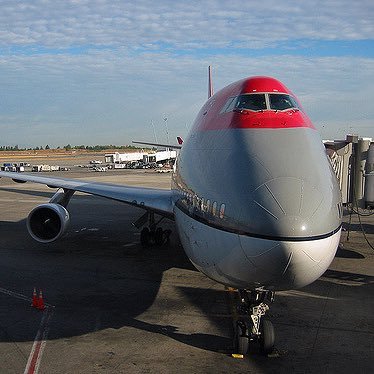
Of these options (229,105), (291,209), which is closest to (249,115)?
(229,105)

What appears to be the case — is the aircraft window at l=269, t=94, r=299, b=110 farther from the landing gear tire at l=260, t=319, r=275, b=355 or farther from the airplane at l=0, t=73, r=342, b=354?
the landing gear tire at l=260, t=319, r=275, b=355

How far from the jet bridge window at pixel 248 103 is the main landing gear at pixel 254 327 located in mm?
3557

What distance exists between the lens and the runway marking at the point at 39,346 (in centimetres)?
880

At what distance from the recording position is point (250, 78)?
1068 centimetres

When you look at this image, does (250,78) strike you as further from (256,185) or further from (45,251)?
(45,251)

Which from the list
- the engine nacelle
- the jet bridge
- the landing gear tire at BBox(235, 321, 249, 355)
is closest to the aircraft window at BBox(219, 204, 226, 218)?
the landing gear tire at BBox(235, 321, 249, 355)

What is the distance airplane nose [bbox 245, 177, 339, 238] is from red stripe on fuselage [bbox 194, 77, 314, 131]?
6.23 ft

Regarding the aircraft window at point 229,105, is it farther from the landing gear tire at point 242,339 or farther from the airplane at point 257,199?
the landing gear tire at point 242,339

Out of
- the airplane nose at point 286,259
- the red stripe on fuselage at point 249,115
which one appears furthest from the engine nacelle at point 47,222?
the airplane nose at point 286,259

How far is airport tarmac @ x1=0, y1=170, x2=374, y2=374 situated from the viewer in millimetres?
9016

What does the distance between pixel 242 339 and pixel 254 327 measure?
0.33m

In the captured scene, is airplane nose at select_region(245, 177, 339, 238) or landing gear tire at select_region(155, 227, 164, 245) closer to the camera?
airplane nose at select_region(245, 177, 339, 238)

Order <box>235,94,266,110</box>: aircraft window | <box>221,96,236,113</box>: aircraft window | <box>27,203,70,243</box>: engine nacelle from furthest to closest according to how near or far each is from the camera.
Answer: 1. <box>27,203,70,243</box>: engine nacelle
2. <box>221,96,236,113</box>: aircraft window
3. <box>235,94,266,110</box>: aircraft window

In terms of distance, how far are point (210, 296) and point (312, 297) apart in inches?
106
